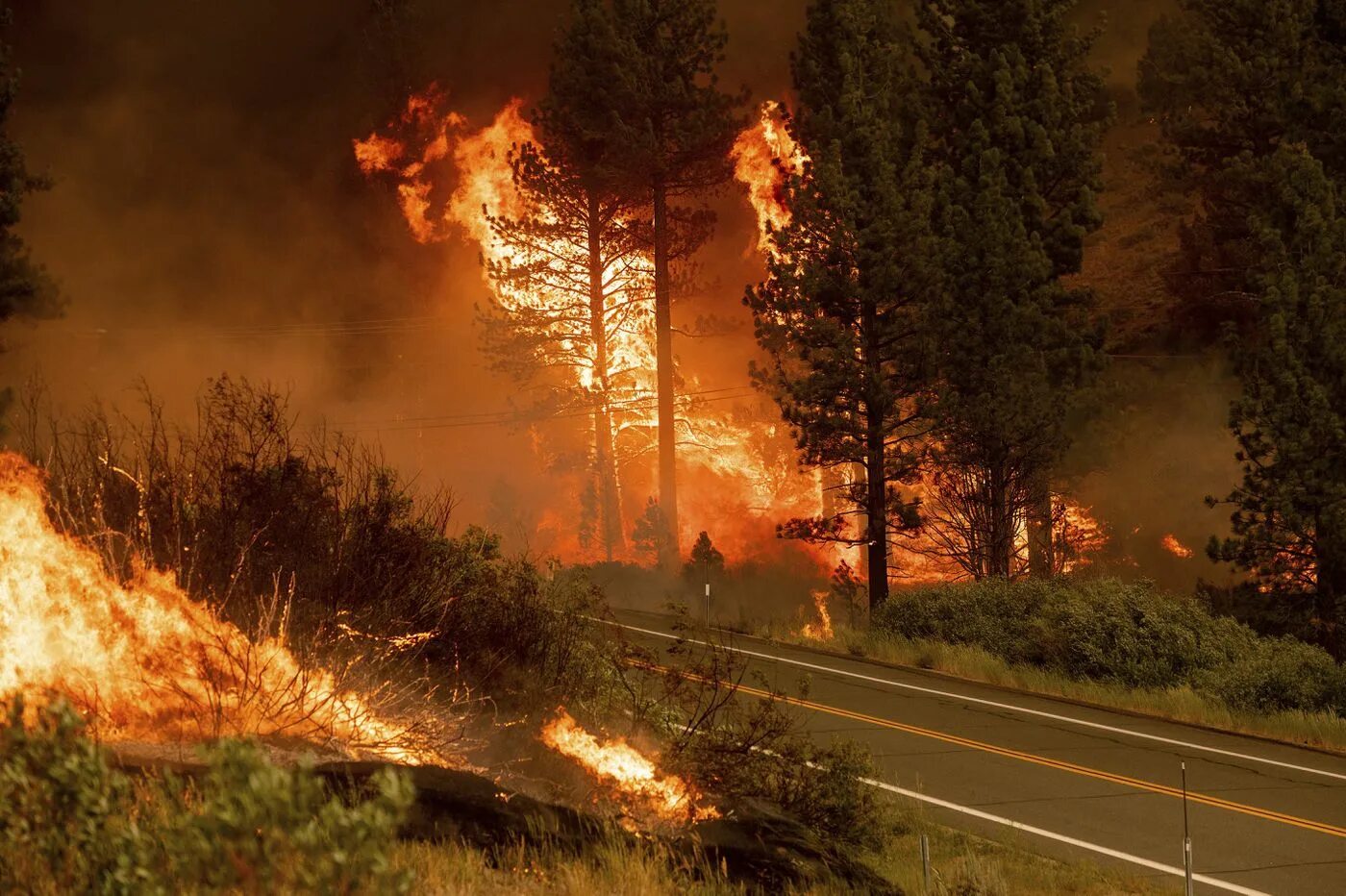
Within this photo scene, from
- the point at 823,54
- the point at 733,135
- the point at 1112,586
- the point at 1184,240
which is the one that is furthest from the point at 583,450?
the point at 1112,586

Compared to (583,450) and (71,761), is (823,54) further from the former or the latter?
(583,450)

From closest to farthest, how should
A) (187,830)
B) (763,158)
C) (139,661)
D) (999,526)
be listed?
(187,830) < (139,661) < (999,526) < (763,158)

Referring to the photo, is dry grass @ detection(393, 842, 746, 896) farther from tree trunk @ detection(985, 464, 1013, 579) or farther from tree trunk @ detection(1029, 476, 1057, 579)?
tree trunk @ detection(1029, 476, 1057, 579)

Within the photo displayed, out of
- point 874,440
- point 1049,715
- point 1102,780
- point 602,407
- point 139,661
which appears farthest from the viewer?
point 602,407

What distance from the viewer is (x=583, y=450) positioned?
62281 millimetres

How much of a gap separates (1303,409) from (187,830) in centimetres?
2381

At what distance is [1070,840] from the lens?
45.0 feet

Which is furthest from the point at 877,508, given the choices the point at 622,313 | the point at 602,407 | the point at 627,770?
the point at 602,407

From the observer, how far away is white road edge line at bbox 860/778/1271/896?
12188mm

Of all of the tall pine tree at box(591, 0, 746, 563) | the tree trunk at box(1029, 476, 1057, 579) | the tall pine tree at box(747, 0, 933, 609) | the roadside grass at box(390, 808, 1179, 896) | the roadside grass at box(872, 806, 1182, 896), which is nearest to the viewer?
the roadside grass at box(390, 808, 1179, 896)

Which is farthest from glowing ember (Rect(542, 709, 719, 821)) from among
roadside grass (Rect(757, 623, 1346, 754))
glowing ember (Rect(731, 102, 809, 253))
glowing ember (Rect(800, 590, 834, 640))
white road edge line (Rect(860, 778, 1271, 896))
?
glowing ember (Rect(731, 102, 809, 253))

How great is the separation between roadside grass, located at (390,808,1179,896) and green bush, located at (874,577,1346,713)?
1027cm

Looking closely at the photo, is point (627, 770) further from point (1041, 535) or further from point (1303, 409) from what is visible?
point (1041, 535)

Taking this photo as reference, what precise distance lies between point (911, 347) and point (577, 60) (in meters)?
16.7
